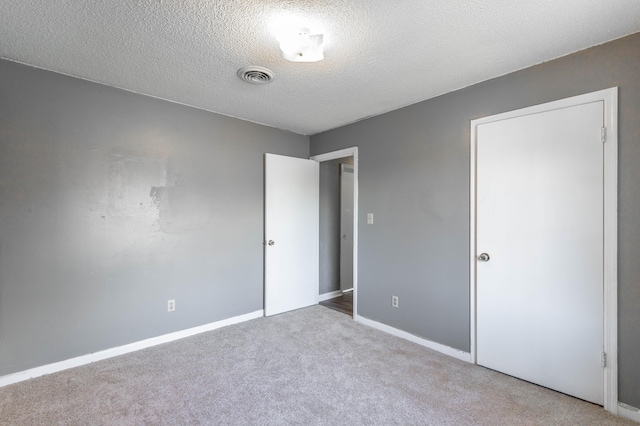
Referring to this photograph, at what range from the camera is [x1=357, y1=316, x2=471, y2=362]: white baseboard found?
2.61 m

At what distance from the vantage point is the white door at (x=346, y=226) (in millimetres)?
4750

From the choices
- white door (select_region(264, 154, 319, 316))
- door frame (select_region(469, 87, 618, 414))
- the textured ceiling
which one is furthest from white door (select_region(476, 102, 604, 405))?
white door (select_region(264, 154, 319, 316))

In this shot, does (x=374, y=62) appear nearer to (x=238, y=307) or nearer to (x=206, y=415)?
(x=206, y=415)

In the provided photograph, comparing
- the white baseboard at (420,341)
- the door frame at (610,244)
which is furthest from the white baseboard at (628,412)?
the white baseboard at (420,341)

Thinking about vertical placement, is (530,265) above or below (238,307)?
above

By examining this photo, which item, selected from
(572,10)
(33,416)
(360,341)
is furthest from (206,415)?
(572,10)

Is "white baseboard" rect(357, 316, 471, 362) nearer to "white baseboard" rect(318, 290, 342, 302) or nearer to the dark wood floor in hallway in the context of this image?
the dark wood floor in hallway

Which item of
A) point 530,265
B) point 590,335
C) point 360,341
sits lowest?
point 360,341

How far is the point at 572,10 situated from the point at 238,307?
148 inches

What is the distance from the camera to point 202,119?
322 centimetres

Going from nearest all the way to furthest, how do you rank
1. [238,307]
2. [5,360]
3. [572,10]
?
[572,10] < [5,360] < [238,307]

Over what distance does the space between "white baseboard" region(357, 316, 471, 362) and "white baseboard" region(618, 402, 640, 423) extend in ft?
3.03

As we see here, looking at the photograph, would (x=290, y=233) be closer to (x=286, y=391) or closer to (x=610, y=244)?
(x=286, y=391)

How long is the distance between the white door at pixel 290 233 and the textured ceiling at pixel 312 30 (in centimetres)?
129
